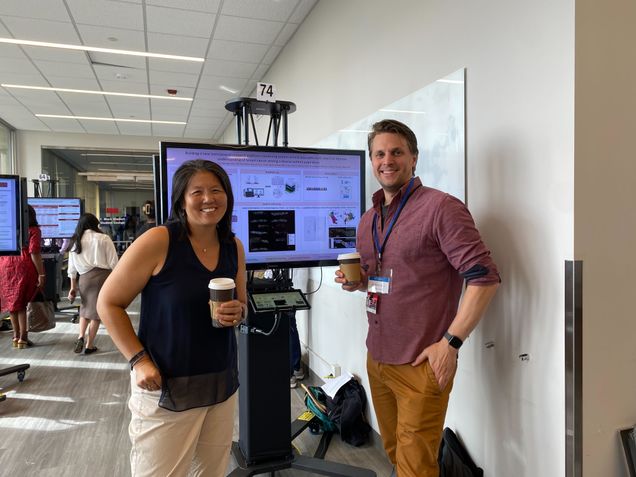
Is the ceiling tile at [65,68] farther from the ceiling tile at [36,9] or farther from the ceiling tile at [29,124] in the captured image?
the ceiling tile at [29,124]

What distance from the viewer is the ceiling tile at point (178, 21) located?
11.6ft

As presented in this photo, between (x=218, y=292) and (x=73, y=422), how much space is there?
7.43ft

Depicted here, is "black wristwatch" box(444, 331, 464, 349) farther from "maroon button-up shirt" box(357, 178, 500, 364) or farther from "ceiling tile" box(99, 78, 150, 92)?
"ceiling tile" box(99, 78, 150, 92)

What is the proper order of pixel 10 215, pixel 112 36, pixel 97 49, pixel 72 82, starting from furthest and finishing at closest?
1. pixel 72 82
2. pixel 97 49
3. pixel 112 36
4. pixel 10 215

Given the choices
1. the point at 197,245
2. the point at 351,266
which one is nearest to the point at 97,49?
the point at 197,245

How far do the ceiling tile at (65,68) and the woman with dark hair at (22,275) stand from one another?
5.84 feet

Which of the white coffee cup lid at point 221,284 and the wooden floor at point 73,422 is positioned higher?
the white coffee cup lid at point 221,284

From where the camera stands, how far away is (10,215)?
2.92 m

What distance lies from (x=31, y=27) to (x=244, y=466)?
13.4 ft

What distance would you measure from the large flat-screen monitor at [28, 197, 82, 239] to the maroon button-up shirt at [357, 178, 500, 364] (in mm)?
6101

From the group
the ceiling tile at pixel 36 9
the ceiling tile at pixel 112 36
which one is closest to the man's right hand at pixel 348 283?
the ceiling tile at pixel 36 9

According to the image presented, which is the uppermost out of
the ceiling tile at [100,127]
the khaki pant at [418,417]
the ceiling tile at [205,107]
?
the ceiling tile at [100,127]

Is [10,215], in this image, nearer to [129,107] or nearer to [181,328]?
[181,328]

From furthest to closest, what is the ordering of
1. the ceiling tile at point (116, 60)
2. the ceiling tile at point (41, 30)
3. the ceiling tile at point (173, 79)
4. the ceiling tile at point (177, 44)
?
the ceiling tile at point (173, 79), the ceiling tile at point (116, 60), the ceiling tile at point (177, 44), the ceiling tile at point (41, 30)
